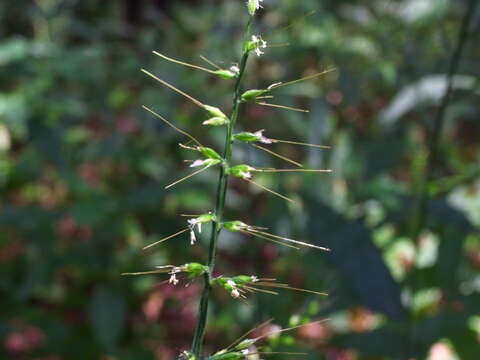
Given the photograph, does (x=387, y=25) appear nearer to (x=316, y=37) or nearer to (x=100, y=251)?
(x=316, y=37)

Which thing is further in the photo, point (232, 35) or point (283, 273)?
point (232, 35)

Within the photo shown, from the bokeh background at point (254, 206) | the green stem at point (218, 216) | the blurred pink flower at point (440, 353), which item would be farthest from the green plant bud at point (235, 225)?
the blurred pink flower at point (440, 353)

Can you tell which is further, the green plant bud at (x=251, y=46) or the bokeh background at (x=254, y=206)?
the bokeh background at (x=254, y=206)

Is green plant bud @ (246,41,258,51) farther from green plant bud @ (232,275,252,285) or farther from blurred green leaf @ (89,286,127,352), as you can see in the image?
blurred green leaf @ (89,286,127,352)

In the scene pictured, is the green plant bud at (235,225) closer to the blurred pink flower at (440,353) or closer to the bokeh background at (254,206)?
the bokeh background at (254,206)

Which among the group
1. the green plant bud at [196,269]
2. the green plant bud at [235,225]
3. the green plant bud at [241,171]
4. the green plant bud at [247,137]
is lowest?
the green plant bud at [196,269]

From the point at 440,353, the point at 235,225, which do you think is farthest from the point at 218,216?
the point at 440,353

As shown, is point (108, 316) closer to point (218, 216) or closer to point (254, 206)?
point (254, 206)

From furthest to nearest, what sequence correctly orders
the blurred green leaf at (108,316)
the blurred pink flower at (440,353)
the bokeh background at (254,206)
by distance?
the blurred pink flower at (440,353)
the blurred green leaf at (108,316)
the bokeh background at (254,206)

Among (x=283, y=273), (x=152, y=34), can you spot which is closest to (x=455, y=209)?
(x=283, y=273)
